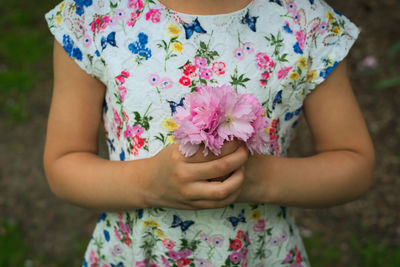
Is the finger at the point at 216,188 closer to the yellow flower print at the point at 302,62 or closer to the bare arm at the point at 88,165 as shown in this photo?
the bare arm at the point at 88,165

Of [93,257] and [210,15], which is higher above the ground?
[210,15]

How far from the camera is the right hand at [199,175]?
87 centimetres

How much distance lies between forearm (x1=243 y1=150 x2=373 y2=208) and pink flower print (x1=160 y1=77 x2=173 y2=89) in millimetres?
260

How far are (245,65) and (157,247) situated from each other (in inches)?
20.5

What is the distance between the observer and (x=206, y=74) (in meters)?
1.03

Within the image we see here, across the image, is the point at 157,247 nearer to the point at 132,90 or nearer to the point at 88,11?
the point at 132,90

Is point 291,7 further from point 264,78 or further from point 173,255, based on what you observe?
point 173,255

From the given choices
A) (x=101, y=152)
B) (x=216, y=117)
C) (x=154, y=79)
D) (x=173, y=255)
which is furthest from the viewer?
(x=101, y=152)

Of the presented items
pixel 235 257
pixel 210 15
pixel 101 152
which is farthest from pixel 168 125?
pixel 101 152

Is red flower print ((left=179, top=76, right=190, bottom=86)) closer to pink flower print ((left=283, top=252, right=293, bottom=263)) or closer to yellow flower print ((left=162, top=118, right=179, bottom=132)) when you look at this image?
yellow flower print ((left=162, top=118, right=179, bottom=132))

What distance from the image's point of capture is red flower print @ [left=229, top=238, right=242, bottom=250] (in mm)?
1105

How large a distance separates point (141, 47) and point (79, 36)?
0.16 m

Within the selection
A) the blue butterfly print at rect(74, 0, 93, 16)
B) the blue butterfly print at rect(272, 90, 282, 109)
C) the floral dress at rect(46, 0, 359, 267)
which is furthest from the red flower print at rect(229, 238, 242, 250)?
the blue butterfly print at rect(74, 0, 93, 16)

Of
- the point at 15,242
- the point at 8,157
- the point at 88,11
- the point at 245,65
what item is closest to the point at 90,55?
the point at 88,11
